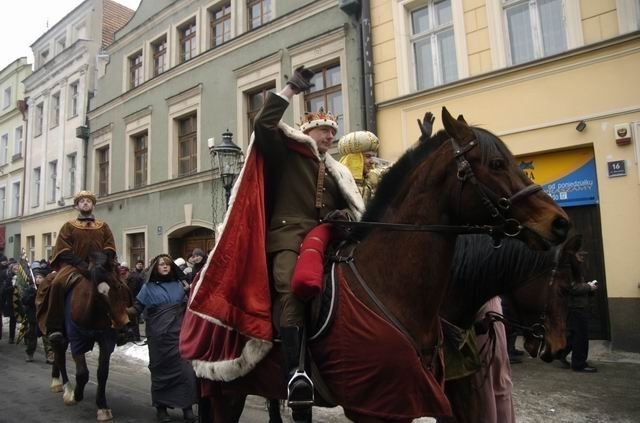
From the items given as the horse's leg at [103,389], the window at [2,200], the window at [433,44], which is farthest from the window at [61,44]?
the horse's leg at [103,389]

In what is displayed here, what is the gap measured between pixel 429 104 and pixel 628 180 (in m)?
3.94

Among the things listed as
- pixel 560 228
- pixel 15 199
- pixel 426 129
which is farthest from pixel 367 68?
pixel 15 199

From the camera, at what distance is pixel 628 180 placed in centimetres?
798

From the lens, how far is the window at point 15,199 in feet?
89.2

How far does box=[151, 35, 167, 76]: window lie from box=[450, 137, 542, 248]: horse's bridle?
17228 mm

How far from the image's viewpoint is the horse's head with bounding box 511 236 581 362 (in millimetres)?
3133

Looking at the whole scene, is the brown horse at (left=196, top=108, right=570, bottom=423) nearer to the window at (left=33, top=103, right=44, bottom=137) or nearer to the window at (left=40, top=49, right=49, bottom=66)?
the window at (left=33, top=103, right=44, bottom=137)

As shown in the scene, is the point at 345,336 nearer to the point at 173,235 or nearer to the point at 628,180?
the point at 628,180

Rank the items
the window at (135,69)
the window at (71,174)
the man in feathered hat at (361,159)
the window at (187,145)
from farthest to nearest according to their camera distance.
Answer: the window at (71,174), the window at (135,69), the window at (187,145), the man in feathered hat at (361,159)

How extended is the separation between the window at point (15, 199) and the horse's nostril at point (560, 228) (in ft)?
100

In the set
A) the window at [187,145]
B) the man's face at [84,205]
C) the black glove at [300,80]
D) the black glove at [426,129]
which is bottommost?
the black glove at [426,129]

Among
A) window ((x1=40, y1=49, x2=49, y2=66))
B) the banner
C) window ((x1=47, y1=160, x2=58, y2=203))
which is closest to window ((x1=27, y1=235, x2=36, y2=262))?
window ((x1=47, y1=160, x2=58, y2=203))

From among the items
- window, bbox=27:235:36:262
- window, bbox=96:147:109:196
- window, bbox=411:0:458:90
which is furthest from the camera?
window, bbox=27:235:36:262

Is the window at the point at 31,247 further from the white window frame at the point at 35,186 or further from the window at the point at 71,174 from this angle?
the window at the point at 71,174
